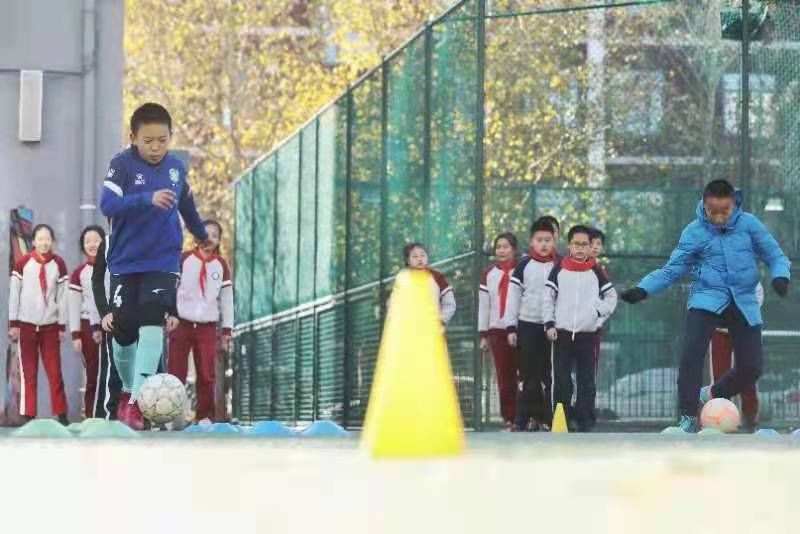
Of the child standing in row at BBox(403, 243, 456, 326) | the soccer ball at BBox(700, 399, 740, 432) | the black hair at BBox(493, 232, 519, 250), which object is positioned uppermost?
the black hair at BBox(493, 232, 519, 250)

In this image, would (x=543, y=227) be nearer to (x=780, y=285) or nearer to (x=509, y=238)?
(x=509, y=238)

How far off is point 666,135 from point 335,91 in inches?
1014

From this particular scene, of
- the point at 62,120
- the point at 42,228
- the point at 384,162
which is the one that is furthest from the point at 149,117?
the point at 384,162

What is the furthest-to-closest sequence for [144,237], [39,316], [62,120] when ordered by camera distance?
[62,120], [39,316], [144,237]

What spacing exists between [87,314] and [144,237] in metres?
5.00

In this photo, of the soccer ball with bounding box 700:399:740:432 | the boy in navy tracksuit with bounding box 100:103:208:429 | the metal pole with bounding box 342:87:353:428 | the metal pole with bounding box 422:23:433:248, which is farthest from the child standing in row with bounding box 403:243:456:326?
the boy in navy tracksuit with bounding box 100:103:208:429

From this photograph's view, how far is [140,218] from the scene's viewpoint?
13102 mm

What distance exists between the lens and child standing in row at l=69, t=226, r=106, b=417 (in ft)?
57.9

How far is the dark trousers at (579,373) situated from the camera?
16812mm

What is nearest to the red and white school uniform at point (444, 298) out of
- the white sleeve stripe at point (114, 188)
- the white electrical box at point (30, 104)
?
the white electrical box at point (30, 104)

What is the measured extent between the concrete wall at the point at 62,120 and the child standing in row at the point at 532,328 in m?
3.58

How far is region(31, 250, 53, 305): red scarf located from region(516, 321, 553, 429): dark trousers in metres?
3.66

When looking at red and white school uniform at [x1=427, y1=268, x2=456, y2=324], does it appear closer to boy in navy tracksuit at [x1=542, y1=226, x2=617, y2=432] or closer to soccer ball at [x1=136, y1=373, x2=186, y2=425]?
boy in navy tracksuit at [x1=542, y1=226, x2=617, y2=432]

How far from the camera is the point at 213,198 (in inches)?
1967
